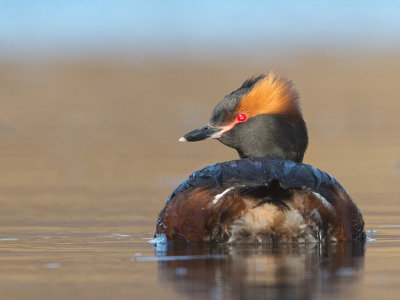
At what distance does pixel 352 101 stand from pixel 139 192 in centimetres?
966

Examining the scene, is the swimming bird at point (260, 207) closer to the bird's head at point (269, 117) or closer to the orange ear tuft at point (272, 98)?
the bird's head at point (269, 117)

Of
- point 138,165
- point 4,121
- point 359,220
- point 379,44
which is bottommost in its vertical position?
point 359,220

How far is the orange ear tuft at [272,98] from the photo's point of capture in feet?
30.1

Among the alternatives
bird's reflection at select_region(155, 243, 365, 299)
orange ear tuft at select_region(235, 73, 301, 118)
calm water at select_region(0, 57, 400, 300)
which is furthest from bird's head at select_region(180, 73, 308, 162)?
bird's reflection at select_region(155, 243, 365, 299)

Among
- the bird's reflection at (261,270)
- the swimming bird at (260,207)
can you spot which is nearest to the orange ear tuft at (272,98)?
the swimming bird at (260,207)

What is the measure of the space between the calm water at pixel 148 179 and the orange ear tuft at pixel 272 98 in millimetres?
1173

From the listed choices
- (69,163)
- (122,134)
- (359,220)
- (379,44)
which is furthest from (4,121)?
(379,44)

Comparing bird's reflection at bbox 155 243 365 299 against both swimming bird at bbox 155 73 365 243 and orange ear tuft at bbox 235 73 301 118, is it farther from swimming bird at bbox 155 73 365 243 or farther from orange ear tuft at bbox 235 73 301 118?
orange ear tuft at bbox 235 73 301 118

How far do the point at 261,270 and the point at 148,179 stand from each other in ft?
18.2

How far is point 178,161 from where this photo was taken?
13.5 metres

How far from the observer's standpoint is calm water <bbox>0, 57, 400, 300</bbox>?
6.39m

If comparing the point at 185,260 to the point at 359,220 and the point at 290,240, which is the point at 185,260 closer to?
the point at 290,240

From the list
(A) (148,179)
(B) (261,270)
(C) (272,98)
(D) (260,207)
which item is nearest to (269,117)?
(C) (272,98)

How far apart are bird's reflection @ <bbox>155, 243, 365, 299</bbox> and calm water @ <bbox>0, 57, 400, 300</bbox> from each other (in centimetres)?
1
